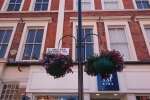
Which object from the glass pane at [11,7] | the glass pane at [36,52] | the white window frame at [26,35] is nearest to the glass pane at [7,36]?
the white window frame at [26,35]

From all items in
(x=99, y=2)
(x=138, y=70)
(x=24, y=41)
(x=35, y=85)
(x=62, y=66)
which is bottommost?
(x=62, y=66)

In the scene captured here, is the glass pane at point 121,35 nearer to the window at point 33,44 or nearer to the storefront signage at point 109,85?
the storefront signage at point 109,85

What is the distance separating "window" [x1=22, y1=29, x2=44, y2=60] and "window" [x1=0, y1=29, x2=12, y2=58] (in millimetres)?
1096

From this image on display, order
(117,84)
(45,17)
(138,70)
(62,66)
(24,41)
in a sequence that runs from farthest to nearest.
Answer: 1. (45,17)
2. (24,41)
3. (138,70)
4. (117,84)
5. (62,66)

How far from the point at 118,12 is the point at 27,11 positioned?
576cm

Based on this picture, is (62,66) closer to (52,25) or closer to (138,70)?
(138,70)

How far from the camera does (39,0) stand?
1081 centimetres

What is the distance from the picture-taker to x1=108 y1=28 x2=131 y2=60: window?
8188 millimetres

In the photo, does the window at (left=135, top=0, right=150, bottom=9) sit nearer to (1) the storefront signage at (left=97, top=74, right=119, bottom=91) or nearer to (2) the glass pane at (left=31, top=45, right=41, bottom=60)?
(1) the storefront signage at (left=97, top=74, right=119, bottom=91)

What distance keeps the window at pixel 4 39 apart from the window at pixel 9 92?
1.87 m

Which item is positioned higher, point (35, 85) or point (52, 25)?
point (52, 25)

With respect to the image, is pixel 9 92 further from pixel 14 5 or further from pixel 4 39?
pixel 14 5

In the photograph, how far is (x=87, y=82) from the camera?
675cm

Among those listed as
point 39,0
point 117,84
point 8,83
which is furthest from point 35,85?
point 39,0
